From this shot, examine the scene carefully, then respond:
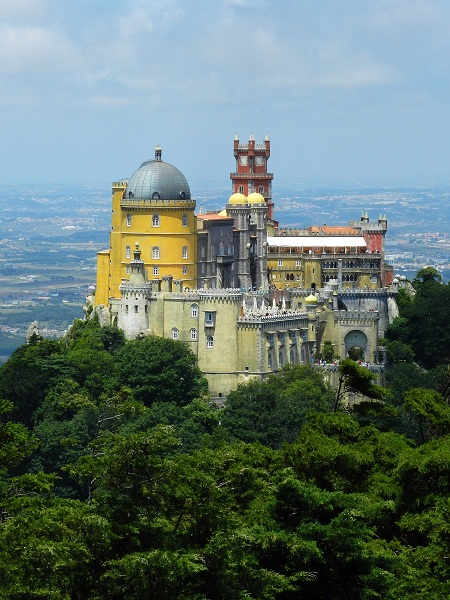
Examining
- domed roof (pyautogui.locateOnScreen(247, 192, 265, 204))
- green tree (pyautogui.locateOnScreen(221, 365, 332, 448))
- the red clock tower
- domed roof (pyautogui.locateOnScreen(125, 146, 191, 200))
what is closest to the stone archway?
green tree (pyautogui.locateOnScreen(221, 365, 332, 448))

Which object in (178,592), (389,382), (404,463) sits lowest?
(178,592)

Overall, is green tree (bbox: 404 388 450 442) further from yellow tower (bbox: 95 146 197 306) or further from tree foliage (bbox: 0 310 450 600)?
yellow tower (bbox: 95 146 197 306)

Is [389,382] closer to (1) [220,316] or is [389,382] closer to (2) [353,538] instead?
(1) [220,316]

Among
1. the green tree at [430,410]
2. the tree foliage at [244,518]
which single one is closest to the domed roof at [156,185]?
the tree foliage at [244,518]

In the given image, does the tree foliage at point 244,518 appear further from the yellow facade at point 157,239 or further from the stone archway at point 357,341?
the stone archway at point 357,341

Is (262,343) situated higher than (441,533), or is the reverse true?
(262,343)

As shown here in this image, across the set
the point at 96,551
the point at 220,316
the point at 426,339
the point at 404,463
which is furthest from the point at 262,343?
the point at 96,551

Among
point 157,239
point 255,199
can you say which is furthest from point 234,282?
point 157,239
